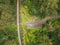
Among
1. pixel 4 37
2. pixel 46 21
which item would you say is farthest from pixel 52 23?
pixel 4 37

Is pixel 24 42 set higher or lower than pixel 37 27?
lower

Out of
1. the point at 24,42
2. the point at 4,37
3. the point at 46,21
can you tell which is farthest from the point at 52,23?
the point at 4,37

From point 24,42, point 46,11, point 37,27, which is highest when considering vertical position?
point 46,11

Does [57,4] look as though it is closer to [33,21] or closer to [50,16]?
[50,16]

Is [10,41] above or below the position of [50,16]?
below

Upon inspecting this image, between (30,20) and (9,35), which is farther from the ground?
(30,20)

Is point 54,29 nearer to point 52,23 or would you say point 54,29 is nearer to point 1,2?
point 52,23
